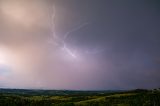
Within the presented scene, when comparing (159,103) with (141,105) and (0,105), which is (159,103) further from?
(0,105)

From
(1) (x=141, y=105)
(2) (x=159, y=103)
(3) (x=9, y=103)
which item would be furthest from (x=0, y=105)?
(2) (x=159, y=103)

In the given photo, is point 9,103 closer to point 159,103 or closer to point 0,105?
point 0,105

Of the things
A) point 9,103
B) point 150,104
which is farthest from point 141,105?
point 9,103

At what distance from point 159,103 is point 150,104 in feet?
23.4

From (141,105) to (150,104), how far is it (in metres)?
7.21

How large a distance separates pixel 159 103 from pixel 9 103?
12123 cm

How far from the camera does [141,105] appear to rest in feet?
654

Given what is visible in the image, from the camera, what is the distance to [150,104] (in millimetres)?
197625

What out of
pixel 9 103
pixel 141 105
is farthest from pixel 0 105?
pixel 141 105

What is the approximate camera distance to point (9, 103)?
647ft

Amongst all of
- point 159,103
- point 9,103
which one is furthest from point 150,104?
point 9,103

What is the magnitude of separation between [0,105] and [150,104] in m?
120

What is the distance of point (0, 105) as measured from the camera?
188 m

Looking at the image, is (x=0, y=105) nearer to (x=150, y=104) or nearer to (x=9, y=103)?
(x=9, y=103)
